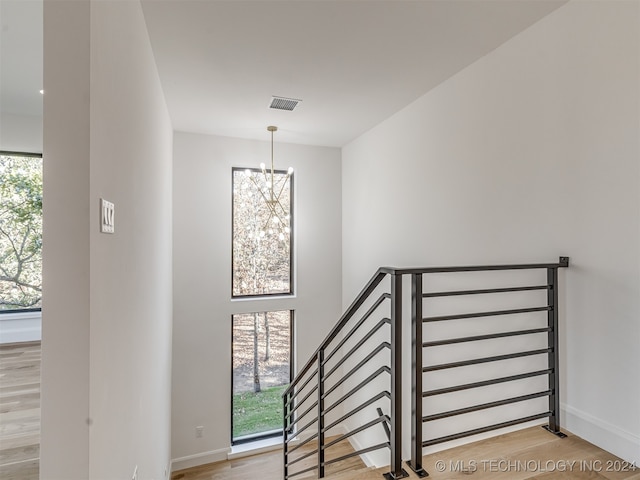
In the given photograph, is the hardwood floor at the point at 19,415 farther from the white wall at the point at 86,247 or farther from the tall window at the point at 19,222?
the tall window at the point at 19,222

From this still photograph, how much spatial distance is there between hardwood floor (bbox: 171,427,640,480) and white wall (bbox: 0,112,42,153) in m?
3.71

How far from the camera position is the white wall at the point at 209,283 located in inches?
165

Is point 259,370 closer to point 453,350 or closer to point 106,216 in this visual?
point 453,350

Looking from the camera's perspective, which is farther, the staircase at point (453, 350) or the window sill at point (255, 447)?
the window sill at point (255, 447)

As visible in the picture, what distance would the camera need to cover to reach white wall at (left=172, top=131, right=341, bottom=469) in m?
4.19

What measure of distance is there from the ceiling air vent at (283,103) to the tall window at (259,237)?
1.28 meters

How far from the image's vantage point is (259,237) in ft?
15.4

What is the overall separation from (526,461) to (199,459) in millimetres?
3991

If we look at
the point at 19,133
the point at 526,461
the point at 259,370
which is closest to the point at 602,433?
the point at 526,461

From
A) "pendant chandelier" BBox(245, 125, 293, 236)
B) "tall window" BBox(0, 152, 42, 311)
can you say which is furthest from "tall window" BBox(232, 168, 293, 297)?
"tall window" BBox(0, 152, 42, 311)

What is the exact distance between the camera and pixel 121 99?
1.50 m

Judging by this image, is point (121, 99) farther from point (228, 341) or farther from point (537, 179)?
point (228, 341)

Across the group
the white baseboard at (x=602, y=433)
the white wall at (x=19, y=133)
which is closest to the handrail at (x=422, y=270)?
the white baseboard at (x=602, y=433)

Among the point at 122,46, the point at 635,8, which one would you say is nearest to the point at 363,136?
the point at 635,8
